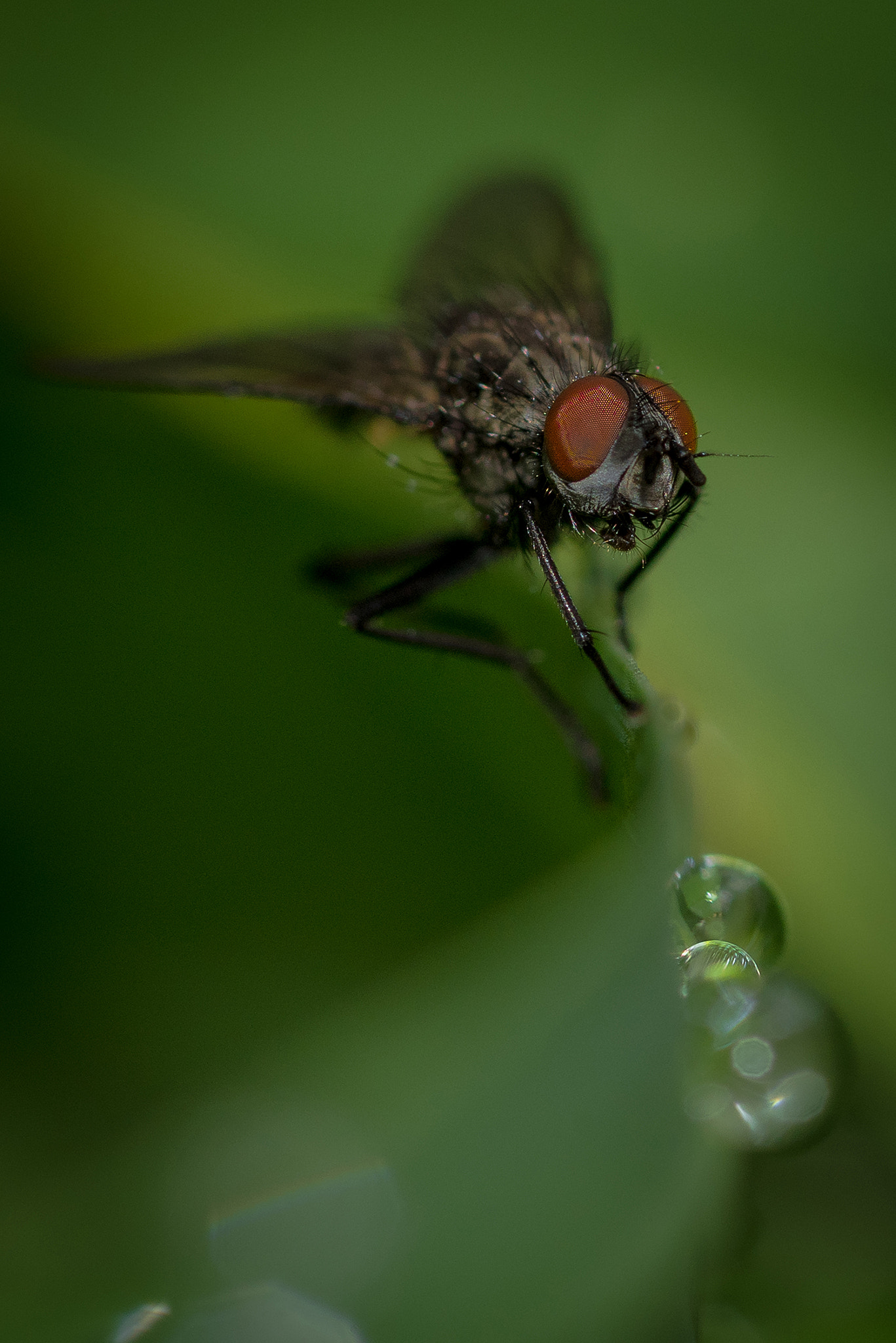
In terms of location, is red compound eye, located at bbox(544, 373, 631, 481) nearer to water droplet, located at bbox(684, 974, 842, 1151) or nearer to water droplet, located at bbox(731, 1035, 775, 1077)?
water droplet, located at bbox(684, 974, 842, 1151)

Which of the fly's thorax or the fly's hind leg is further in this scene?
the fly's thorax

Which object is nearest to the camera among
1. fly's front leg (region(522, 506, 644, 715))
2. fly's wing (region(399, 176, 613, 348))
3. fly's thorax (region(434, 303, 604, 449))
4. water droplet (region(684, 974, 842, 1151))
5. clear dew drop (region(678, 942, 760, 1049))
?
fly's front leg (region(522, 506, 644, 715))

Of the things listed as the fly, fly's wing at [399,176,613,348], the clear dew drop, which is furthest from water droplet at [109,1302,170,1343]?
fly's wing at [399,176,613,348]

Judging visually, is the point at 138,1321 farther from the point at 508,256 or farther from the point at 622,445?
the point at 508,256

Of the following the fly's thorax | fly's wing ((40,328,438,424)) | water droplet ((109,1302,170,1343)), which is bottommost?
water droplet ((109,1302,170,1343))

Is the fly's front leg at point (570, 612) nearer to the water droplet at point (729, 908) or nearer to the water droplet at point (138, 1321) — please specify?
the water droplet at point (729, 908)

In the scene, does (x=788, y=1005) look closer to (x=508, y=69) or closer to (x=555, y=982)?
(x=555, y=982)
